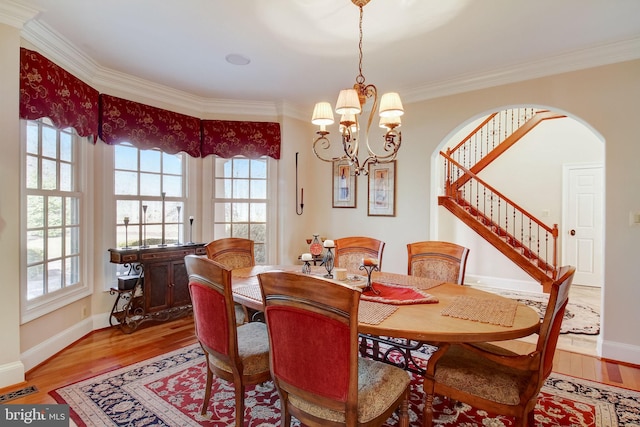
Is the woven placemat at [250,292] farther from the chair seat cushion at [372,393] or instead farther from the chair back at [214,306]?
the chair seat cushion at [372,393]

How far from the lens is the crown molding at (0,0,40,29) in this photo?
2305 mm

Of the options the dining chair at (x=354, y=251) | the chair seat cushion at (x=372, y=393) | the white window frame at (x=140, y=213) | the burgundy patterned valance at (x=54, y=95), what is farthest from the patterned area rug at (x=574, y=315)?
the burgundy patterned valance at (x=54, y=95)

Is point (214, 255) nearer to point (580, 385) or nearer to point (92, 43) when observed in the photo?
point (92, 43)

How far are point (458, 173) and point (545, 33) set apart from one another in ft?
12.4

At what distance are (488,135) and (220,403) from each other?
6.28 m

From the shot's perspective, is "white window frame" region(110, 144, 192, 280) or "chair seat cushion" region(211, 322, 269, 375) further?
"white window frame" region(110, 144, 192, 280)

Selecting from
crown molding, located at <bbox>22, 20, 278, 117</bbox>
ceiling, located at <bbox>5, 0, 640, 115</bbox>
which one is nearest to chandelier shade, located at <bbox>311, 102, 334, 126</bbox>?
ceiling, located at <bbox>5, 0, 640, 115</bbox>

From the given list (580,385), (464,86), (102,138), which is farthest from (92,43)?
(580,385)

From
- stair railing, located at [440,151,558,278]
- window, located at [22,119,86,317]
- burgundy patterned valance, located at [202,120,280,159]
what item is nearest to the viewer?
window, located at [22,119,86,317]

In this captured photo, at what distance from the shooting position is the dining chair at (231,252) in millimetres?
2938

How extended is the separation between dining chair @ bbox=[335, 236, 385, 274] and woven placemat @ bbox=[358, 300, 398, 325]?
3.87ft

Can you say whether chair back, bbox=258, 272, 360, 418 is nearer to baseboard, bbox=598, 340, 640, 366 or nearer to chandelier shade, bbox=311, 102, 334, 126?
chandelier shade, bbox=311, 102, 334, 126

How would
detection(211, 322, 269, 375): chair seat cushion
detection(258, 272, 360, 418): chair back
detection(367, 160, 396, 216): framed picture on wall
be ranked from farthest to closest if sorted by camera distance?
detection(367, 160, 396, 216): framed picture on wall < detection(211, 322, 269, 375): chair seat cushion < detection(258, 272, 360, 418): chair back

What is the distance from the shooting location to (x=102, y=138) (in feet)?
11.3
